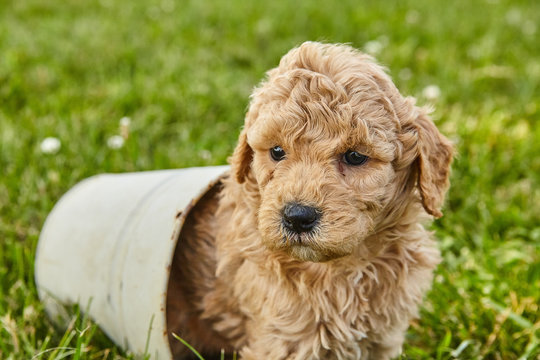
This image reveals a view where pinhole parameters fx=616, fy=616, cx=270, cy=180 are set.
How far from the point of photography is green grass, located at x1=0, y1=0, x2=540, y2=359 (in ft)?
11.5

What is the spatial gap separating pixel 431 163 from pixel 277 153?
70cm

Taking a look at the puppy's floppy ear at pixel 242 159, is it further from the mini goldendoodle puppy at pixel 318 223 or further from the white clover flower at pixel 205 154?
the white clover flower at pixel 205 154

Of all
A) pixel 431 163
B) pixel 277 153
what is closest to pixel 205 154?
pixel 277 153

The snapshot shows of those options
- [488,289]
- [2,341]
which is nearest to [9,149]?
[2,341]

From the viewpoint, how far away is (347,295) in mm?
2807

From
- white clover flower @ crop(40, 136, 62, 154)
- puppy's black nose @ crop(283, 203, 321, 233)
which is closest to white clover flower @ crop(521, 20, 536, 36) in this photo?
white clover flower @ crop(40, 136, 62, 154)

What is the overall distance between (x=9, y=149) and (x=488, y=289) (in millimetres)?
3567

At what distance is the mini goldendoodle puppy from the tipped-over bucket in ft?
0.78

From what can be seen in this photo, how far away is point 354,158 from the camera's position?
2.49 m

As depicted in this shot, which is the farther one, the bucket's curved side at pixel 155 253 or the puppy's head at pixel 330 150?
the bucket's curved side at pixel 155 253

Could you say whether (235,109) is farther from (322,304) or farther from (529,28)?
(529,28)

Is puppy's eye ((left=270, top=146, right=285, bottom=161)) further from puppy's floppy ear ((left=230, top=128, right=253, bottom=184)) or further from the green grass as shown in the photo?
the green grass

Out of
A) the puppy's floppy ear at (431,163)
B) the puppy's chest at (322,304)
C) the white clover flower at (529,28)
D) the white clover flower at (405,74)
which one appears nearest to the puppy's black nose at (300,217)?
the puppy's chest at (322,304)

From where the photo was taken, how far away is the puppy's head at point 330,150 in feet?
7.80
